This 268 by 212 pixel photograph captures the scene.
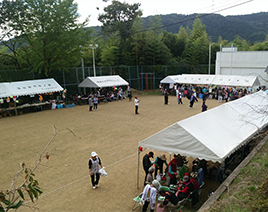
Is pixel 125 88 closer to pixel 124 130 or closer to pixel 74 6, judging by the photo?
pixel 74 6

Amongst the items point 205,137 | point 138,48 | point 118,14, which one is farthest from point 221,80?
point 118,14

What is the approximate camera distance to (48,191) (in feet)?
24.1

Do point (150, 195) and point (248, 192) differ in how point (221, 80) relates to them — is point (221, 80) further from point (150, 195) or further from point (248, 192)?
point (150, 195)

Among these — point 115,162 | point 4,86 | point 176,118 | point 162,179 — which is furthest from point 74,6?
point 162,179

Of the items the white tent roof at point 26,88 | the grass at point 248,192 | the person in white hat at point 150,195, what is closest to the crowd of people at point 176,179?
the person in white hat at point 150,195

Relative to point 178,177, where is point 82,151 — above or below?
below

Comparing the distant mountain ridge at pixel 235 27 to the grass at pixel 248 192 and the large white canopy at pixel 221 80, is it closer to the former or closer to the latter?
the large white canopy at pixel 221 80

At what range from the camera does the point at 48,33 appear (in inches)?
864

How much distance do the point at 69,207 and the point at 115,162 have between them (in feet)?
10.1

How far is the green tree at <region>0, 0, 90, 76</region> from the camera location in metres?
21.6

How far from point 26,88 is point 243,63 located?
1116 inches

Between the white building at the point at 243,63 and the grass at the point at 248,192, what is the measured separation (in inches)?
1046

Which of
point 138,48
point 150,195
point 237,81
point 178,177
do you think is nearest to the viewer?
point 150,195

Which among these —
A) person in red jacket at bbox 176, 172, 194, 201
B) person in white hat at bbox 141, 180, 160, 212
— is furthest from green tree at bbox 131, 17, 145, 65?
person in white hat at bbox 141, 180, 160, 212
